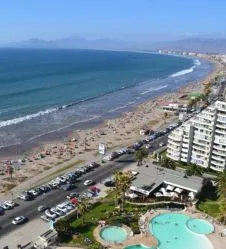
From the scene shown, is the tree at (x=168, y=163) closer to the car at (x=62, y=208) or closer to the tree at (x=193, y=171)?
the tree at (x=193, y=171)

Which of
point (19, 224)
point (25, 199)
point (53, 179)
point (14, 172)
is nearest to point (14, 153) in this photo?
point (14, 172)

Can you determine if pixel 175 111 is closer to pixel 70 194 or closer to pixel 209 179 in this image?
pixel 209 179

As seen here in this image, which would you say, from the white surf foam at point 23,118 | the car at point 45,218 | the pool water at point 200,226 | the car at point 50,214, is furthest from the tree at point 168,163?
the white surf foam at point 23,118

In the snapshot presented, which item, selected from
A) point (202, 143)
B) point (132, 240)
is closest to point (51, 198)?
point (132, 240)

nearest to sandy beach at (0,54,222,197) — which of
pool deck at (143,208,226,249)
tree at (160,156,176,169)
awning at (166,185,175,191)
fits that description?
tree at (160,156,176,169)

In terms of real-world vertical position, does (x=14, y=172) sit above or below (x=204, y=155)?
below

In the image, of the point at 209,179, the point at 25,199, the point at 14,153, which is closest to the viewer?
the point at 25,199

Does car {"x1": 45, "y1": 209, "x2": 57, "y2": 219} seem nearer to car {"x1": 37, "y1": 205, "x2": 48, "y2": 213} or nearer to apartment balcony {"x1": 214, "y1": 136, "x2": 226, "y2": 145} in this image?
car {"x1": 37, "y1": 205, "x2": 48, "y2": 213}
